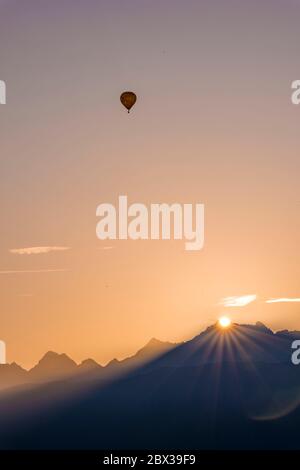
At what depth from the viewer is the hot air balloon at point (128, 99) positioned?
2279 inches

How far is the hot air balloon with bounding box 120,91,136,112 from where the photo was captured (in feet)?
190

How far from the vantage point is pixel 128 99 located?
191 ft
